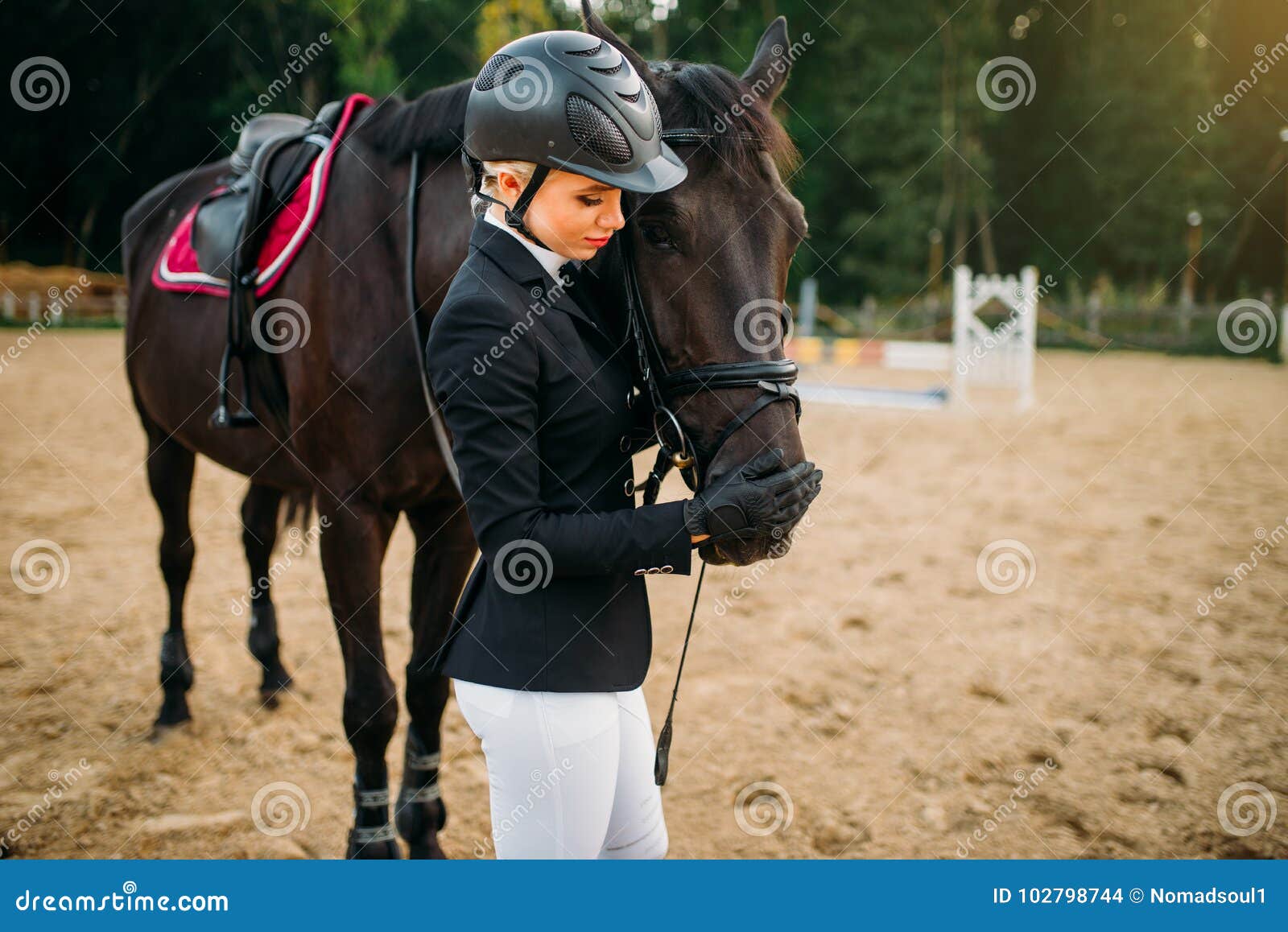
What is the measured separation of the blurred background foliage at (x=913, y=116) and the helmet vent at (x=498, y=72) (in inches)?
813

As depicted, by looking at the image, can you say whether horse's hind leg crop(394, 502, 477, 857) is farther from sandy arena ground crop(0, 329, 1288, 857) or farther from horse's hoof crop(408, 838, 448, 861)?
sandy arena ground crop(0, 329, 1288, 857)

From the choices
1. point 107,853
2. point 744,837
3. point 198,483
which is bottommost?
point 198,483

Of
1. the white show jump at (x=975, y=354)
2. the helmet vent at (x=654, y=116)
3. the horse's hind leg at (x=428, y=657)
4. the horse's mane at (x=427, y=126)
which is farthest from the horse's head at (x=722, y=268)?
the white show jump at (x=975, y=354)

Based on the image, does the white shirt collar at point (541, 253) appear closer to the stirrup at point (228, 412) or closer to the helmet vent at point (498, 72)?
the helmet vent at point (498, 72)

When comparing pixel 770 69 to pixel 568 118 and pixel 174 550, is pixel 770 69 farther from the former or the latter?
pixel 174 550

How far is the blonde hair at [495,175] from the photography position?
57.5 inches

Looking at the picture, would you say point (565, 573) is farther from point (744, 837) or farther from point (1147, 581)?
point (1147, 581)

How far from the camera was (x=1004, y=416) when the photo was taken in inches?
447

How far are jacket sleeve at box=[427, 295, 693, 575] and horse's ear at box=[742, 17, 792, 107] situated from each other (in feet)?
2.81

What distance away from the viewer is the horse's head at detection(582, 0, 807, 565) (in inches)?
59.4

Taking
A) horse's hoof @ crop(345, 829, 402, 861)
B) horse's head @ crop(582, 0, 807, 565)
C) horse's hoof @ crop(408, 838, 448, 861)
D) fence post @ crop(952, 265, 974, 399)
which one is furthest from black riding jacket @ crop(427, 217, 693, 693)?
fence post @ crop(952, 265, 974, 399)
